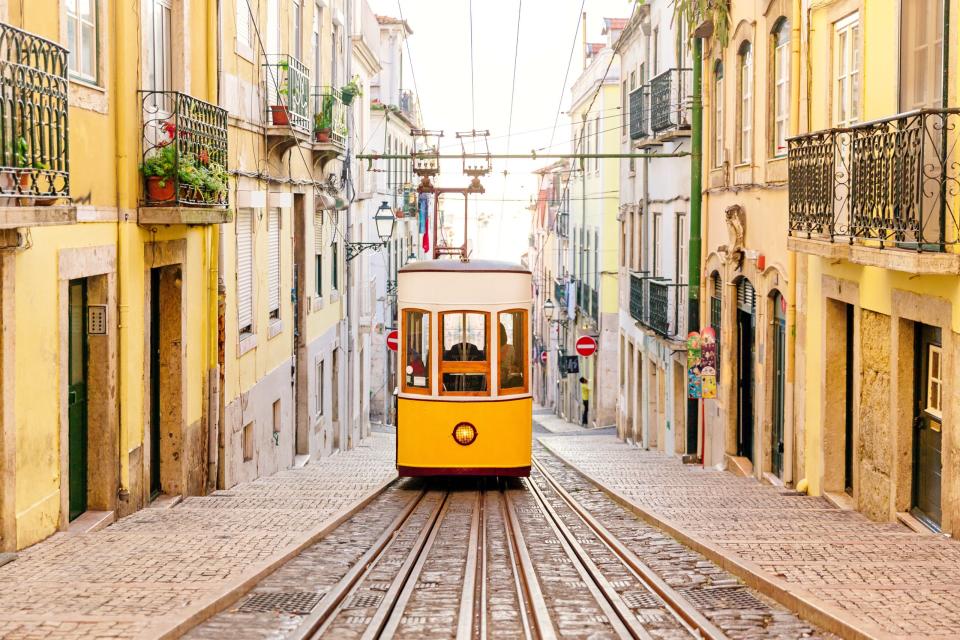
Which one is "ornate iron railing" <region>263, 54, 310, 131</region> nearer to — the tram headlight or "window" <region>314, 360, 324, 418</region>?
the tram headlight

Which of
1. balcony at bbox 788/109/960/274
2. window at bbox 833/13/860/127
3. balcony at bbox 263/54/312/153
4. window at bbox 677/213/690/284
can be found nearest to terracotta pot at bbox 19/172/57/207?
balcony at bbox 788/109/960/274

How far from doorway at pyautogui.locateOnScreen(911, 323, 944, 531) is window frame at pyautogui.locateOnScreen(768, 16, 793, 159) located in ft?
16.3

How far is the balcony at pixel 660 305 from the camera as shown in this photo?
2333 centimetres

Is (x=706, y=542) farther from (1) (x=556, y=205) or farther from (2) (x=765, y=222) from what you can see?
(1) (x=556, y=205)

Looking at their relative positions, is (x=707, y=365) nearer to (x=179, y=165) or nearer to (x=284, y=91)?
(x=284, y=91)

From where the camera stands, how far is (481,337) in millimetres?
15625

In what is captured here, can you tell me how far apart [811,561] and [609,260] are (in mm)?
26416

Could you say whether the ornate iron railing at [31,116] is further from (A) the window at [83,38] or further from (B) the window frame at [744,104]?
(B) the window frame at [744,104]

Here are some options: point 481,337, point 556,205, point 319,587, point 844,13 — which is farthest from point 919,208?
point 556,205

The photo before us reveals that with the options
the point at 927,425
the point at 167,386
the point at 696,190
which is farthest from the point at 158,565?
the point at 696,190

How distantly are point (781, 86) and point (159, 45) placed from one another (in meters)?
7.97

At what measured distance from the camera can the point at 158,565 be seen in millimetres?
9039

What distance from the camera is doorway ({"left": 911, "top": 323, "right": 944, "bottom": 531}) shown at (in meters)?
11.0

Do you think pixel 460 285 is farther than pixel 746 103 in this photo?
No
